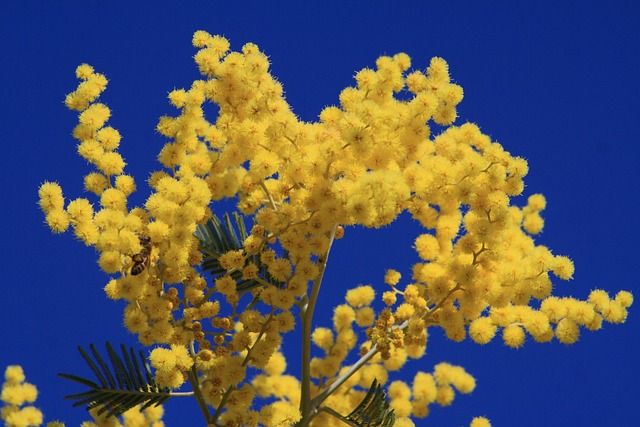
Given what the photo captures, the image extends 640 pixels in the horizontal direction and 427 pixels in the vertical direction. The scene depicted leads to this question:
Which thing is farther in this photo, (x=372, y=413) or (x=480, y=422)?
(x=480, y=422)

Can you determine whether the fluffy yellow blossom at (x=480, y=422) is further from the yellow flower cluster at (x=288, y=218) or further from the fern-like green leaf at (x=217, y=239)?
the fern-like green leaf at (x=217, y=239)

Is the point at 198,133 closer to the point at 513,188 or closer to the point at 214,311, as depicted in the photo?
the point at 214,311

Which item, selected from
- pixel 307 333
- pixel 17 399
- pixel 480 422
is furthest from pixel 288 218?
pixel 17 399

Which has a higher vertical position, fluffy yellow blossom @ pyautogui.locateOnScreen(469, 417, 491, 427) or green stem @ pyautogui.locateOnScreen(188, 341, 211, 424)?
→ fluffy yellow blossom @ pyautogui.locateOnScreen(469, 417, 491, 427)

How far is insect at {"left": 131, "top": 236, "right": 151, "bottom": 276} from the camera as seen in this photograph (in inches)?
160

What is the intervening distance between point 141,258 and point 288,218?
2.47 feet

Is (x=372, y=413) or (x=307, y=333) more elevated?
(x=307, y=333)

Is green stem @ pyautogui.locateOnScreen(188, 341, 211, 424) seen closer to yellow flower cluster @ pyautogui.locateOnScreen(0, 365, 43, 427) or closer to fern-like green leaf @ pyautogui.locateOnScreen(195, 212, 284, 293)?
fern-like green leaf @ pyautogui.locateOnScreen(195, 212, 284, 293)

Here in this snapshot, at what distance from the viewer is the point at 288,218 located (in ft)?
13.6

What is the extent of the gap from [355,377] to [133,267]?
5.57 feet

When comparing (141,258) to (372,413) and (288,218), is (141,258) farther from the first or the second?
(372,413)

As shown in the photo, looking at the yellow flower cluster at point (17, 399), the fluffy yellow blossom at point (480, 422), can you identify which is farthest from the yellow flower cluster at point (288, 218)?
the yellow flower cluster at point (17, 399)

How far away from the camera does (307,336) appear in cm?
454

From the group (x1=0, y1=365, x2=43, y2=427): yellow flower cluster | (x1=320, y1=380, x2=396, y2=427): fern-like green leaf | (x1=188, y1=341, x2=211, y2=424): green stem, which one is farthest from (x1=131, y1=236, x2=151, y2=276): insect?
(x1=0, y1=365, x2=43, y2=427): yellow flower cluster
